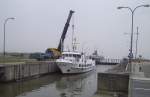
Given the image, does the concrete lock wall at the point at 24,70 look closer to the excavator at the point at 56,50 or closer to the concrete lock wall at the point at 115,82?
the excavator at the point at 56,50

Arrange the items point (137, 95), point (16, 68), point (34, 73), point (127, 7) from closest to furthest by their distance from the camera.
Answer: point (137, 95) → point (127, 7) → point (16, 68) → point (34, 73)

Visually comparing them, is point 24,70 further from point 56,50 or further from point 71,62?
→ point 56,50

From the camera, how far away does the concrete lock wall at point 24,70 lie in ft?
139

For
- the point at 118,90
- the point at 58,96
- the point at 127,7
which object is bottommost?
the point at 58,96

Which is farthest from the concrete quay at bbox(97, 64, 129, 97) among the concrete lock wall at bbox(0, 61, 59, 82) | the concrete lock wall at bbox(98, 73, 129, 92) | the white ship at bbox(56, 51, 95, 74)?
the white ship at bbox(56, 51, 95, 74)

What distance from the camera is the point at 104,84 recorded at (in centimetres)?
2166

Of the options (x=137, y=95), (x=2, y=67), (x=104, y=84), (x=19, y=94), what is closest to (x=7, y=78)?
(x=2, y=67)

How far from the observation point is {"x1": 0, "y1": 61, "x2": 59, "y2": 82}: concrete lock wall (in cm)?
4232

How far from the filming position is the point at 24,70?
162ft

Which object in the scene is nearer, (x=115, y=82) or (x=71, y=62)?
(x=115, y=82)

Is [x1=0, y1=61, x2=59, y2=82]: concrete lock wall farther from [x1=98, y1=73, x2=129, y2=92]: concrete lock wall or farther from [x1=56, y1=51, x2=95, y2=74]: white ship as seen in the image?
[x1=98, y1=73, x2=129, y2=92]: concrete lock wall

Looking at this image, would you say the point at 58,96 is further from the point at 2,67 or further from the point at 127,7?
the point at 127,7

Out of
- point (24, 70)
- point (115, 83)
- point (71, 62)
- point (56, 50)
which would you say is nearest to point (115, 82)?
point (115, 83)

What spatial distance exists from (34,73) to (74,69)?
31.4 feet
